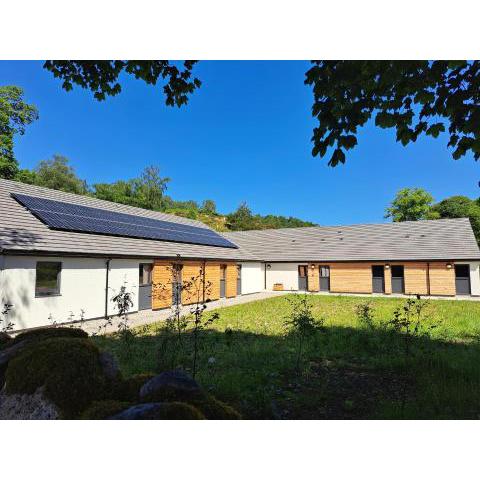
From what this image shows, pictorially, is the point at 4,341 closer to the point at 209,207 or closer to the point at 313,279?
the point at 313,279

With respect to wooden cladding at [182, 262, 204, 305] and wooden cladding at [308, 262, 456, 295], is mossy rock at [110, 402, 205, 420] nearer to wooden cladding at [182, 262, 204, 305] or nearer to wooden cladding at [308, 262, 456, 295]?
wooden cladding at [182, 262, 204, 305]

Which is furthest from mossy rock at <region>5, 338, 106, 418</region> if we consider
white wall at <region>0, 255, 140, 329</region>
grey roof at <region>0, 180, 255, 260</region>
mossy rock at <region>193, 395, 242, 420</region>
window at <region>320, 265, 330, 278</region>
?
window at <region>320, 265, 330, 278</region>

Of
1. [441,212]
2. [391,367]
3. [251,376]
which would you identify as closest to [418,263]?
[391,367]

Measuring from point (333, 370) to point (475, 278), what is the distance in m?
21.3

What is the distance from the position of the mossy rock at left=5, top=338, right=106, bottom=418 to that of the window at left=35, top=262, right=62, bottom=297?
8.61 meters

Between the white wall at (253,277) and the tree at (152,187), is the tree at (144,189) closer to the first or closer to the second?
the tree at (152,187)

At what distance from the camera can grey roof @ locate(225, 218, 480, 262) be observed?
73.9ft

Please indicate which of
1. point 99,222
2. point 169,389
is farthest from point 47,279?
point 169,389

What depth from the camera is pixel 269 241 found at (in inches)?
1207

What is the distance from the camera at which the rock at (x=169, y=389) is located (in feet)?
9.16

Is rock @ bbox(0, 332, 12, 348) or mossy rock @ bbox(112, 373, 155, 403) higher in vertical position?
rock @ bbox(0, 332, 12, 348)
